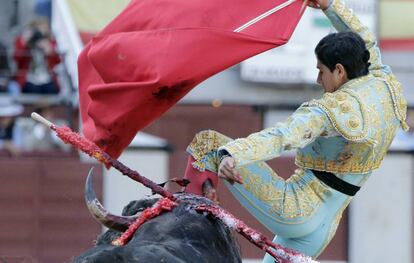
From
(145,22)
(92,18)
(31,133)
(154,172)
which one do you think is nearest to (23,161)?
(31,133)

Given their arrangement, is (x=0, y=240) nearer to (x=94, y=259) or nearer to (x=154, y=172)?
(x=154, y=172)

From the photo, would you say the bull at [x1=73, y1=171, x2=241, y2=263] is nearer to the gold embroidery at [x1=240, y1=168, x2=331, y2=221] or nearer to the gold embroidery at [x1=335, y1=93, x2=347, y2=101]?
the gold embroidery at [x1=240, y1=168, x2=331, y2=221]

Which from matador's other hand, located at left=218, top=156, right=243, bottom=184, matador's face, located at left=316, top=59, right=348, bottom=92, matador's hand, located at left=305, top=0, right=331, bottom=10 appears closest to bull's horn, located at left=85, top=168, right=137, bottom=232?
matador's other hand, located at left=218, top=156, right=243, bottom=184

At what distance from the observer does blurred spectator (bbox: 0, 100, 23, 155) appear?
8.29m

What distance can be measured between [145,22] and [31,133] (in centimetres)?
467

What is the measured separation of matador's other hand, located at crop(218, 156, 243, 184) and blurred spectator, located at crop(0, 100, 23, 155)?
501 centimetres

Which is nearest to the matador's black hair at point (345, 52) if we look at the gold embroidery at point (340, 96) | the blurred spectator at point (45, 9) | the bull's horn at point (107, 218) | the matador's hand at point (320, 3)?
the gold embroidery at point (340, 96)

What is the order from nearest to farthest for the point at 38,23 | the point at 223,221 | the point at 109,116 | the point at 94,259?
the point at 94,259, the point at 223,221, the point at 109,116, the point at 38,23

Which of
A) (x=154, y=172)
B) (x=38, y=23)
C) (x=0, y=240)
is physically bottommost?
(x=0, y=240)

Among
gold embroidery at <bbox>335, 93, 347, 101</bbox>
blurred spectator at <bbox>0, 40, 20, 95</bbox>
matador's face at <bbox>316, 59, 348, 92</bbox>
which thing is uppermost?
matador's face at <bbox>316, 59, 348, 92</bbox>

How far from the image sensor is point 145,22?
3.81 meters

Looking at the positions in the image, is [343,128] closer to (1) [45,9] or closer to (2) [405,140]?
(2) [405,140]

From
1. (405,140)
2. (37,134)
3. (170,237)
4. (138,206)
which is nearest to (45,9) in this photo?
(37,134)

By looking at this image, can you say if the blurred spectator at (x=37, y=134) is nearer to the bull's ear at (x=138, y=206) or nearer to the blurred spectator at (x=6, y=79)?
the blurred spectator at (x=6, y=79)
